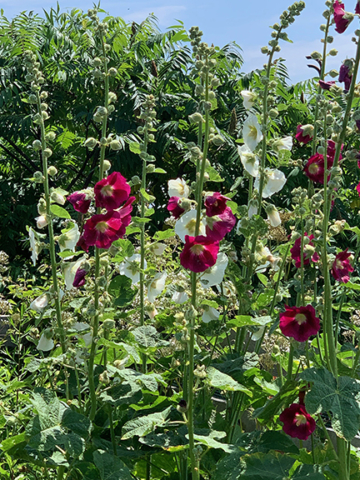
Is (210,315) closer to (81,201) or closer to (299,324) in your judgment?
(299,324)

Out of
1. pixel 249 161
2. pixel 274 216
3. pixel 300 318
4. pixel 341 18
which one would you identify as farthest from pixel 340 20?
pixel 300 318

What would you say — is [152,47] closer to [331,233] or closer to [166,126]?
[166,126]

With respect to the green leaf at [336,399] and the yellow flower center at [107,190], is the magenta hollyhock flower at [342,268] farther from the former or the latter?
the yellow flower center at [107,190]

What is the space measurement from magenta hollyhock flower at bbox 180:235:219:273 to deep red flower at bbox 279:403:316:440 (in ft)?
1.69

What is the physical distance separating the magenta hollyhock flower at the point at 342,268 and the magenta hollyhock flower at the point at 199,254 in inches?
16.9

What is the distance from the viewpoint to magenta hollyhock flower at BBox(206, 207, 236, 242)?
3.89 feet

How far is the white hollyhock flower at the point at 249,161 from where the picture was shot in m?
1.41

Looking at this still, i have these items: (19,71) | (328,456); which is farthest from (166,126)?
(328,456)

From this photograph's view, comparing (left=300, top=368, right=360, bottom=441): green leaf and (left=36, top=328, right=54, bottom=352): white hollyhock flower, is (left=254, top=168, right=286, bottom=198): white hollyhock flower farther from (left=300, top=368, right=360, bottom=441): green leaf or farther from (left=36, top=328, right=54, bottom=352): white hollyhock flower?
(left=36, top=328, right=54, bottom=352): white hollyhock flower

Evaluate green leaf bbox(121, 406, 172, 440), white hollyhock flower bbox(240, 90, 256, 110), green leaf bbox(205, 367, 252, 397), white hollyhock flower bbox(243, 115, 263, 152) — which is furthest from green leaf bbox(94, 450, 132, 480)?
white hollyhock flower bbox(240, 90, 256, 110)

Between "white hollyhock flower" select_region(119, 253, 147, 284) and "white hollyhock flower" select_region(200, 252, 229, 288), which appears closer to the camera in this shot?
"white hollyhock flower" select_region(200, 252, 229, 288)

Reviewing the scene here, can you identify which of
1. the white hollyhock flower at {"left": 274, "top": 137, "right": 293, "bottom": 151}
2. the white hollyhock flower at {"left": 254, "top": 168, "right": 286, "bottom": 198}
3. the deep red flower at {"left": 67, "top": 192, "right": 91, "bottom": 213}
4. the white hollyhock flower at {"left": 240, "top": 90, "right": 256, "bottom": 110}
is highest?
the white hollyhock flower at {"left": 240, "top": 90, "right": 256, "bottom": 110}

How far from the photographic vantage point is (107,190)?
1.23 meters

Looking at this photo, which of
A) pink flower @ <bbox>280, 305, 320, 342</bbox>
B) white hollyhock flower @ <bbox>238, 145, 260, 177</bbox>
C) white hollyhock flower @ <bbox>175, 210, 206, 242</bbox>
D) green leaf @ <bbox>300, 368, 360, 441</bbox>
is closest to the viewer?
green leaf @ <bbox>300, 368, 360, 441</bbox>
